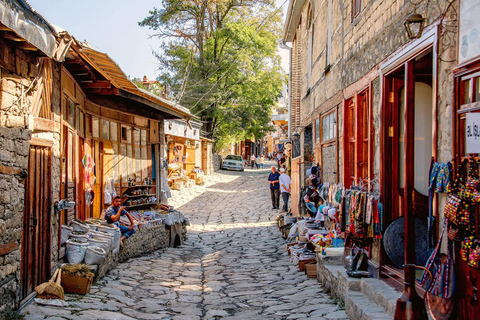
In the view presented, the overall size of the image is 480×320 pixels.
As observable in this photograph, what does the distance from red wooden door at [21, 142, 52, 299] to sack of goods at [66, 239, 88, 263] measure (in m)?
0.88

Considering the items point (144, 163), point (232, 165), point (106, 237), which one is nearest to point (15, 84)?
point (106, 237)

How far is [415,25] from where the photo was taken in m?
4.83

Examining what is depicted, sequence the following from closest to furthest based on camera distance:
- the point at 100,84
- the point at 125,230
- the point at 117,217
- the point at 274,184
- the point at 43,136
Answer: the point at 43,136, the point at 100,84, the point at 117,217, the point at 125,230, the point at 274,184

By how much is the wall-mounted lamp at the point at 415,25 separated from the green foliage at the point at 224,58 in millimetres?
27840

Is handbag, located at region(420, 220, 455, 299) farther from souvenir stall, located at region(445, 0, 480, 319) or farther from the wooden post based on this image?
the wooden post

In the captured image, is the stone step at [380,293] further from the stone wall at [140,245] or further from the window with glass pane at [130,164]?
the window with glass pane at [130,164]

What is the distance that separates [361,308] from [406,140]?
1981mm

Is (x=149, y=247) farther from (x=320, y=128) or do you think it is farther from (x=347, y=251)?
(x=347, y=251)

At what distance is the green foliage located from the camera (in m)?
33.6

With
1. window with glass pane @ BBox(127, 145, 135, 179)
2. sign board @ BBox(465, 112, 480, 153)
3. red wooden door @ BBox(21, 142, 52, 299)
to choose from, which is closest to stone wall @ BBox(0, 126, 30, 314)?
red wooden door @ BBox(21, 142, 52, 299)

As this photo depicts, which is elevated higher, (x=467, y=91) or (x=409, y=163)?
(x=467, y=91)

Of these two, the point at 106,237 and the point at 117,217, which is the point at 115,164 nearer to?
the point at 117,217

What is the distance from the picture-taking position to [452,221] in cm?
388

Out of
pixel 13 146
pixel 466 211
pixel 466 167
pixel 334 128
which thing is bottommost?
pixel 466 211
